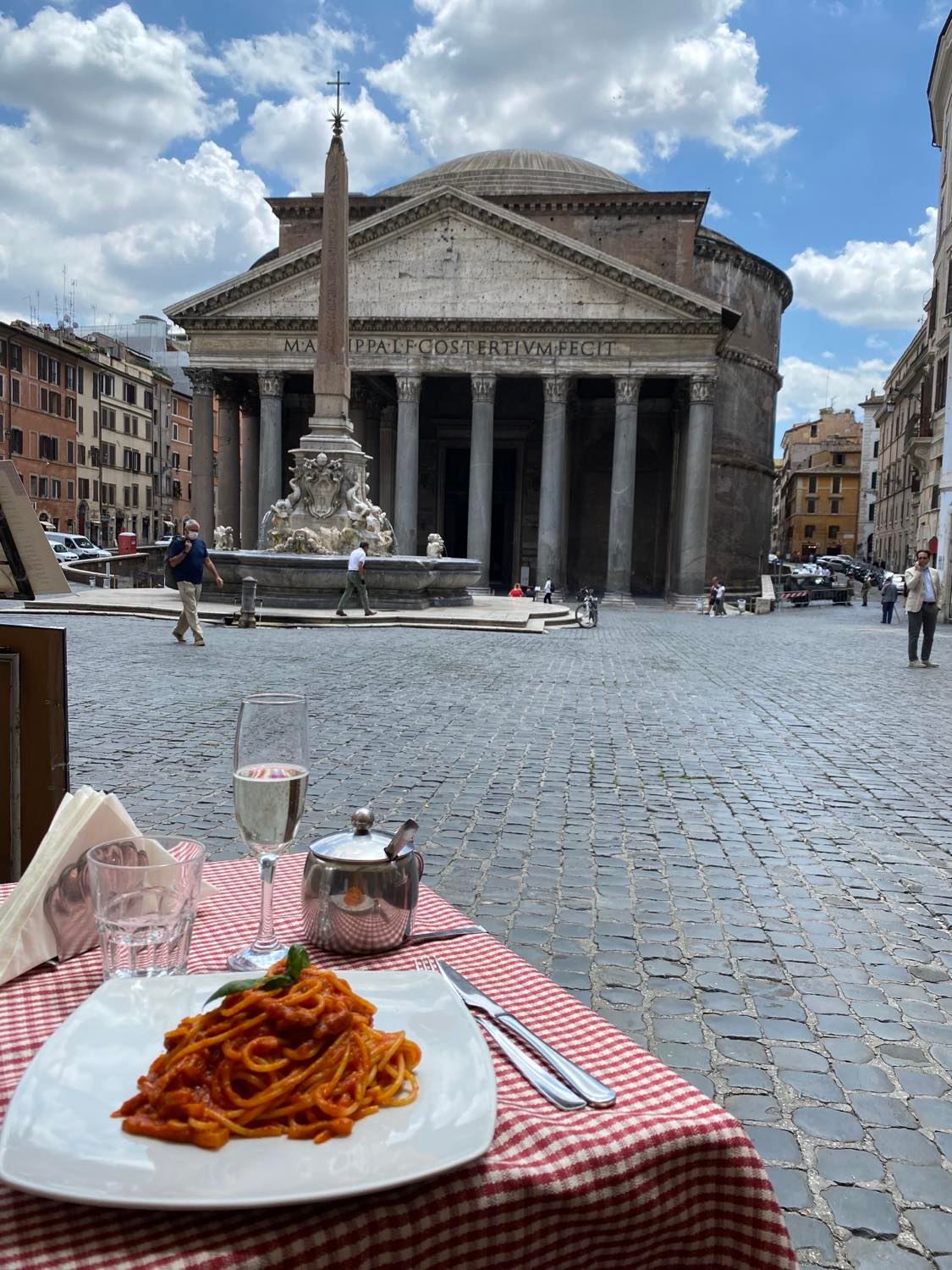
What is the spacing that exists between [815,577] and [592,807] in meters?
38.6

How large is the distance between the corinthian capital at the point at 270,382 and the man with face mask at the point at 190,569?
72.5 feet

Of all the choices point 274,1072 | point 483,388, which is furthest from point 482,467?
point 274,1072

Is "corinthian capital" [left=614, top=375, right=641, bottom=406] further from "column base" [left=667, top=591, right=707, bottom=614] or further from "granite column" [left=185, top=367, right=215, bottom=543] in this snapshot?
"granite column" [left=185, top=367, right=215, bottom=543]

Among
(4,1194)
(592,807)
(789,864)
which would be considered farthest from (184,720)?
(4,1194)

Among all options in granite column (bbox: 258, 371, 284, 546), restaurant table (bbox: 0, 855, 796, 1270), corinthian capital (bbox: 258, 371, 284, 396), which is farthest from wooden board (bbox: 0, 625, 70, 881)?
corinthian capital (bbox: 258, 371, 284, 396)

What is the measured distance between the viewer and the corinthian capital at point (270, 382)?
33.7 meters

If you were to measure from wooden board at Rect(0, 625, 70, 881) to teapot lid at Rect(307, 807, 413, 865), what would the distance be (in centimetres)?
122

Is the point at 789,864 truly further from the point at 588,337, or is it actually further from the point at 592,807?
the point at 588,337

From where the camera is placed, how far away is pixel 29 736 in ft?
8.70

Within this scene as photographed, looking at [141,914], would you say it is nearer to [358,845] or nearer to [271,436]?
[358,845]

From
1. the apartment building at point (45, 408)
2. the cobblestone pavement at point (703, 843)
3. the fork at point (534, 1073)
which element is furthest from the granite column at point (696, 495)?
the fork at point (534, 1073)

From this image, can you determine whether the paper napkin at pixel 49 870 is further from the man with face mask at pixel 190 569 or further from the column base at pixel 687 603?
the column base at pixel 687 603

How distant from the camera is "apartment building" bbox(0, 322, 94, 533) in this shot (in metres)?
45.0

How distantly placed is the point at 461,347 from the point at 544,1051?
3318 centimetres
